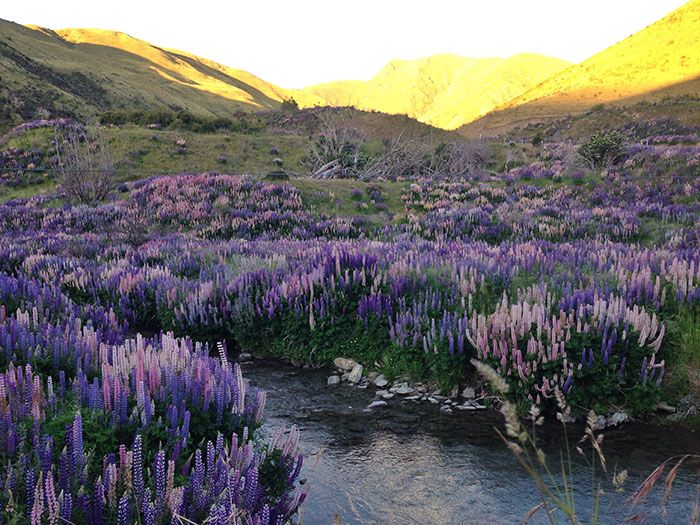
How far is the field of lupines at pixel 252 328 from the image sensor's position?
2.53m

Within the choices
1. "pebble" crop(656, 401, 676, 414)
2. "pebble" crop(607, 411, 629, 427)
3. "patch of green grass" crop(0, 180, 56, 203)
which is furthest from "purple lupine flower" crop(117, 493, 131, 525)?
"patch of green grass" crop(0, 180, 56, 203)

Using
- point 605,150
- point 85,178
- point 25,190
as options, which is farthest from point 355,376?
point 25,190

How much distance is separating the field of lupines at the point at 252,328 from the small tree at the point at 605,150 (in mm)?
7905

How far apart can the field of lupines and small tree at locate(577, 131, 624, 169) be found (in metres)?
7.91

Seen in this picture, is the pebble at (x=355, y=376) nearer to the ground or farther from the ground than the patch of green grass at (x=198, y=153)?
nearer to the ground

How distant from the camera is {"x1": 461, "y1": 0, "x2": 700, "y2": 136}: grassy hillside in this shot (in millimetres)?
73688

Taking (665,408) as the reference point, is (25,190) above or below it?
below

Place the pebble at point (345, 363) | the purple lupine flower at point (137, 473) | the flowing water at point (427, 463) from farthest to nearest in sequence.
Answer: the pebble at point (345, 363), the flowing water at point (427, 463), the purple lupine flower at point (137, 473)

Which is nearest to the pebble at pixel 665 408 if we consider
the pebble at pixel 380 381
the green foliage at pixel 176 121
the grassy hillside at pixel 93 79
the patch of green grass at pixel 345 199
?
the pebble at pixel 380 381

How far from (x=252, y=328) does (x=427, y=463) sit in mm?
3321

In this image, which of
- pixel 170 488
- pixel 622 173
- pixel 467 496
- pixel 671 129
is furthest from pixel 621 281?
pixel 671 129

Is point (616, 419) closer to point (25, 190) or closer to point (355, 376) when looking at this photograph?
point (355, 376)

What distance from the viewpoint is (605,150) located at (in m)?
22.5

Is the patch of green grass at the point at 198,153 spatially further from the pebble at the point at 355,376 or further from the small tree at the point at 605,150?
the pebble at the point at 355,376
